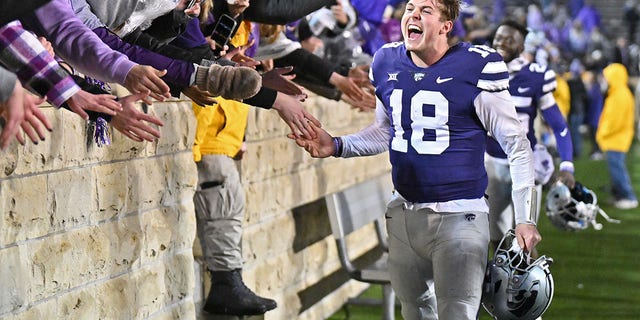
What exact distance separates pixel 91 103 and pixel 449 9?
77.0 inches

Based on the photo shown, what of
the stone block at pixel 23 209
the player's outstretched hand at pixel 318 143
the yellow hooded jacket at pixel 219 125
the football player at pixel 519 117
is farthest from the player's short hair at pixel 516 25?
the stone block at pixel 23 209

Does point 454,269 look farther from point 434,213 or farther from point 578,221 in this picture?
point 578,221

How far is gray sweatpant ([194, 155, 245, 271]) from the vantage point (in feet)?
18.4

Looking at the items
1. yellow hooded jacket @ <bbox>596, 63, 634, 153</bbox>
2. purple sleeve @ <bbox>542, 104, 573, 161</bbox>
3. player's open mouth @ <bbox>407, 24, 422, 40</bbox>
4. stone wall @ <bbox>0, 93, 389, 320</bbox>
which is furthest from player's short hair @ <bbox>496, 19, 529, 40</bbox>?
yellow hooded jacket @ <bbox>596, 63, 634, 153</bbox>

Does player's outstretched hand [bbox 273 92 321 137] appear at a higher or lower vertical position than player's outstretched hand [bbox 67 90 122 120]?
lower

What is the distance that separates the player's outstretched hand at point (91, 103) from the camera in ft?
11.0

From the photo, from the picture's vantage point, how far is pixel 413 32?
15.8 feet

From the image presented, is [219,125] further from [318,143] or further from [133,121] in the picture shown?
[133,121]

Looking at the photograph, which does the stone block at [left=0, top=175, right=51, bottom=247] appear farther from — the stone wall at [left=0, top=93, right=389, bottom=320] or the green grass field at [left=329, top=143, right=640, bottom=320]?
the green grass field at [left=329, top=143, right=640, bottom=320]

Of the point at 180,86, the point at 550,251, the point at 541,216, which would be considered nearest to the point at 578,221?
the point at 550,251

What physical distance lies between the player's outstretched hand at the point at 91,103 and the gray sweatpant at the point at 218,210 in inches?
88.1

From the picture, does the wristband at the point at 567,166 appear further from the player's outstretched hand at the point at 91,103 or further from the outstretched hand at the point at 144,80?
the player's outstretched hand at the point at 91,103

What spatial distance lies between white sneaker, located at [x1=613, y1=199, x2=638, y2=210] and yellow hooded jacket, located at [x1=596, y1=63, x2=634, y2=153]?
0.74m

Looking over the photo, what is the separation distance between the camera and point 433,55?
191 inches
